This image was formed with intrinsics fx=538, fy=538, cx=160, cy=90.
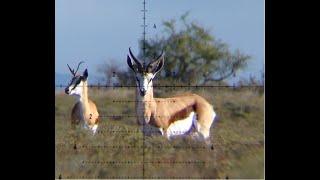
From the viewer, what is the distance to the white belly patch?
2859 mm

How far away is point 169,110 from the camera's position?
9.45 feet

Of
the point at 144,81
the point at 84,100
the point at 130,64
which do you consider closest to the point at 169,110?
the point at 144,81

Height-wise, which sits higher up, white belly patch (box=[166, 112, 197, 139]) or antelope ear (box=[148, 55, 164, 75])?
antelope ear (box=[148, 55, 164, 75])

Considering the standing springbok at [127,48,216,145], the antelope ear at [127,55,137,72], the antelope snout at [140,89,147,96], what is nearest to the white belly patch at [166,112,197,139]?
the standing springbok at [127,48,216,145]

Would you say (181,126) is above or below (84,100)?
below

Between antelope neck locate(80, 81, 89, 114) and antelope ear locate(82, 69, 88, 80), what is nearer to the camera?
antelope ear locate(82, 69, 88, 80)

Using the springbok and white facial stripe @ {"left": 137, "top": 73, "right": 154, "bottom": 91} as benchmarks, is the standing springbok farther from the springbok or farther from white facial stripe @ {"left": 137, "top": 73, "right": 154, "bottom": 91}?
the springbok

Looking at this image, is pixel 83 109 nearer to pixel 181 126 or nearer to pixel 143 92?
pixel 143 92

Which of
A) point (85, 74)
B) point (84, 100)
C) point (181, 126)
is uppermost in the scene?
point (85, 74)

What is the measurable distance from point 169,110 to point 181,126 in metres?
0.11

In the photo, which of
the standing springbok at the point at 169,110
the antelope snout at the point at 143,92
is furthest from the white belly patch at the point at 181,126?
the antelope snout at the point at 143,92
